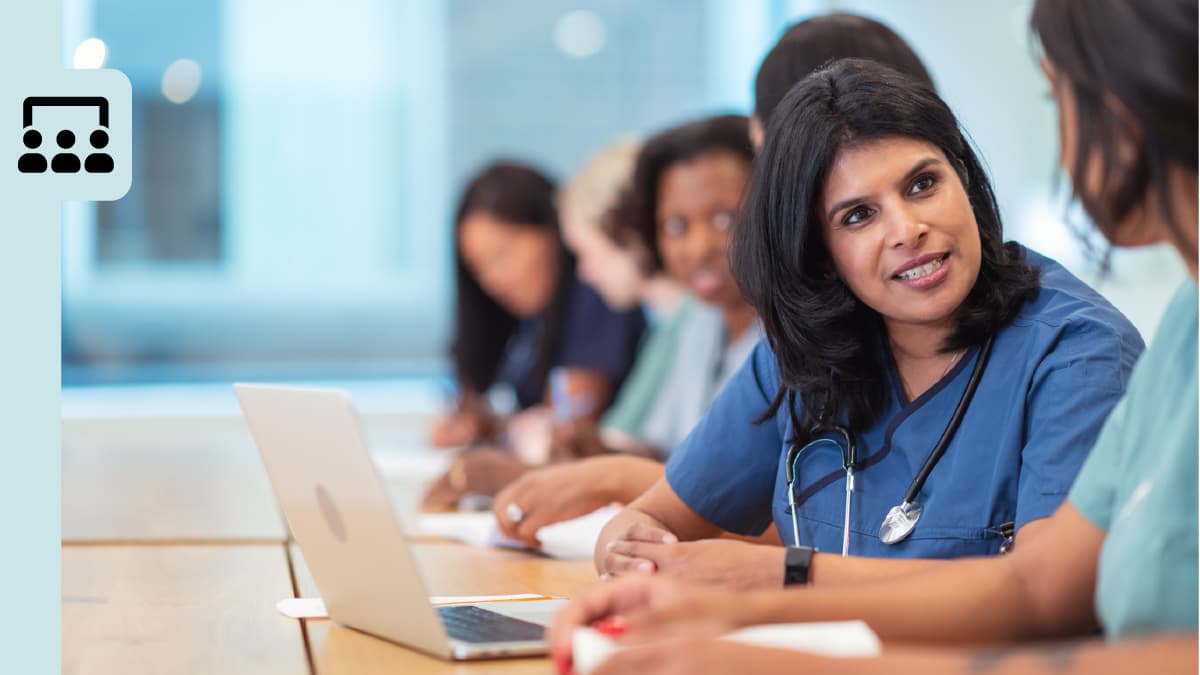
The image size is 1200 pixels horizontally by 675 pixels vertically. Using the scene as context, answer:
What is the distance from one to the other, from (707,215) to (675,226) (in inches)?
3.3

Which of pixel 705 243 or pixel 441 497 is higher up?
pixel 705 243

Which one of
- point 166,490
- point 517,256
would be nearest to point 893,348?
point 166,490

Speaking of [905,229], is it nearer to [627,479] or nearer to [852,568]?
[852,568]

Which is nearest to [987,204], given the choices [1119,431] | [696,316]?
[1119,431]

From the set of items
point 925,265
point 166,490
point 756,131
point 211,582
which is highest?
point 756,131

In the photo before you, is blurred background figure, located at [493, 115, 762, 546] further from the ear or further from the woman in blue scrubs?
the woman in blue scrubs

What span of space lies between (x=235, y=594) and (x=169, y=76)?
12.1ft

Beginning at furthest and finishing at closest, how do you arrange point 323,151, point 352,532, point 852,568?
point 323,151, point 852,568, point 352,532

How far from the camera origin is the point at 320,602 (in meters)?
1.43

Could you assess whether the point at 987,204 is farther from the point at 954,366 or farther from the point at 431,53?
the point at 431,53

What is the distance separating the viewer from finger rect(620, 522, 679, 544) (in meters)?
1.38

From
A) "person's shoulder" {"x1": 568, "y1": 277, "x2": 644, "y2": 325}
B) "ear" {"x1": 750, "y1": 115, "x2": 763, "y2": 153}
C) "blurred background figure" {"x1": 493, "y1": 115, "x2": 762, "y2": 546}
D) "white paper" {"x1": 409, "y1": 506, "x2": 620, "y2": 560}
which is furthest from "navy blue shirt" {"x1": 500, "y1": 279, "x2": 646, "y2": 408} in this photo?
"ear" {"x1": 750, "y1": 115, "x2": 763, "y2": 153}

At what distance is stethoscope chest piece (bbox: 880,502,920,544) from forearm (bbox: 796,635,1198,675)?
535mm

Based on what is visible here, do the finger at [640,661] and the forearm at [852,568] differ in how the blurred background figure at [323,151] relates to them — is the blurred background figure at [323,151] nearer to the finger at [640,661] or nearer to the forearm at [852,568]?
the forearm at [852,568]
